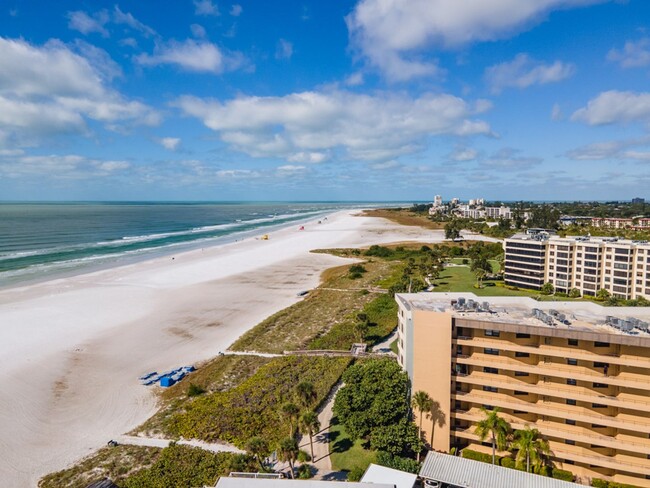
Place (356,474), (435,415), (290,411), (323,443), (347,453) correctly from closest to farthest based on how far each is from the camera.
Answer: (356,474) → (290,411) → (435,415) → (347,453) → (323,443)

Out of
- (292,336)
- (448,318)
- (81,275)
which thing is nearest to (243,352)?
(292,336)

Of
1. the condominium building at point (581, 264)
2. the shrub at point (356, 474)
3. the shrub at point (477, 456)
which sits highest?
the condominium building at point (581, 264)

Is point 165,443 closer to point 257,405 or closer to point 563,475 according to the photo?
point 257,405

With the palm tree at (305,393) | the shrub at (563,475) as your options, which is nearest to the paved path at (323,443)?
the palm tree at (305,393)

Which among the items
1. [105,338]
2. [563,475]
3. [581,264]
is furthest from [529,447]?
[581,264]

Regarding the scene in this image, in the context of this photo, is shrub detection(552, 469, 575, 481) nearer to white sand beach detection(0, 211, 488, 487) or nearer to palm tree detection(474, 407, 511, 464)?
palm tree detection(474, 407, 511, 464)

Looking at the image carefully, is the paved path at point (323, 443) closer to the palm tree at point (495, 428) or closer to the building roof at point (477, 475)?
the building roof at point (477, 475)

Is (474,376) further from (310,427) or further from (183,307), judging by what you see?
(183,307)
